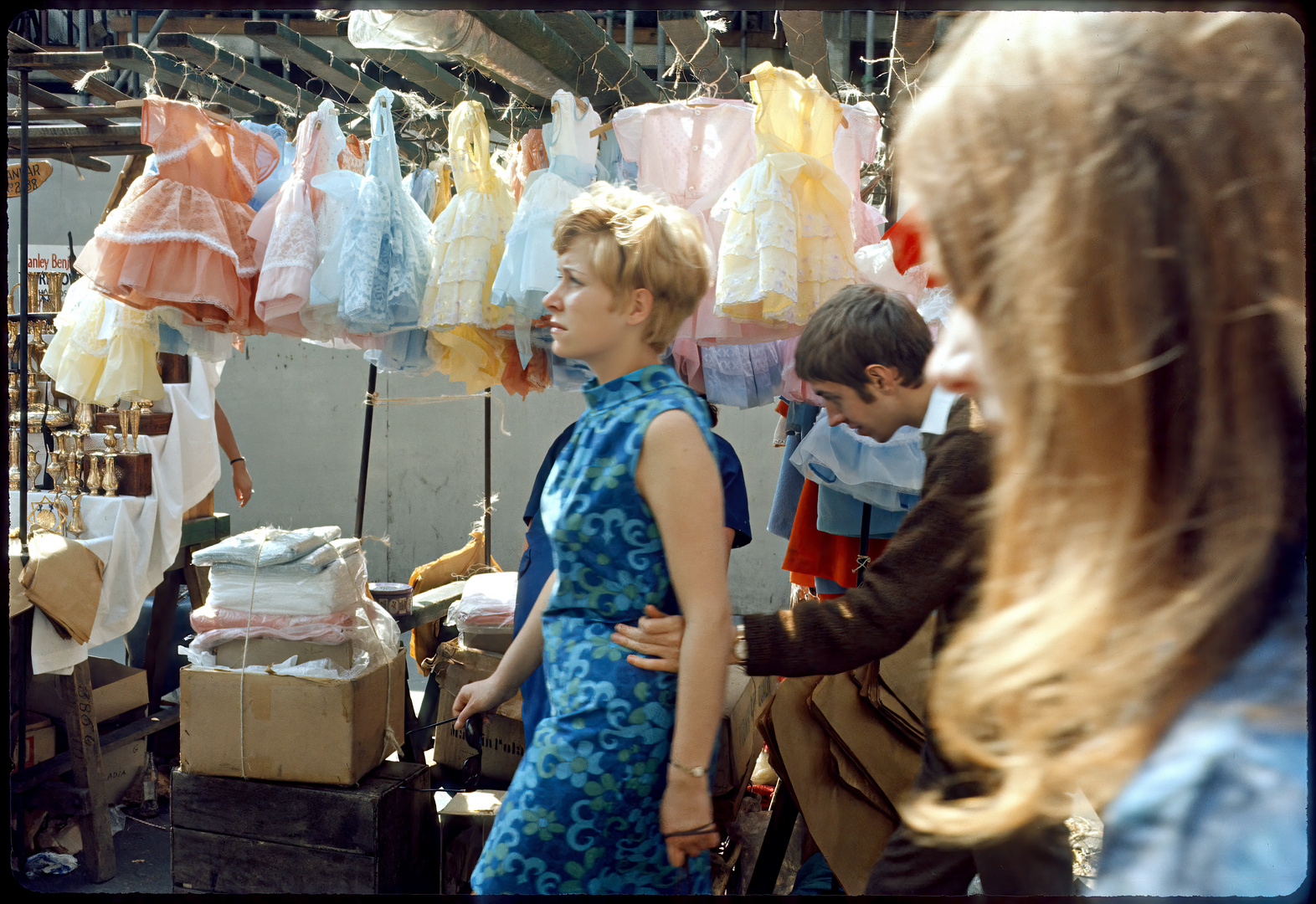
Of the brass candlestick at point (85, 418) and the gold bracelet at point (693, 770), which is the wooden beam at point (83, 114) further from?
the gold bracelet at point (693, 770)

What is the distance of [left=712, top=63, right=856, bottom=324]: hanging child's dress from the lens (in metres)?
2.37

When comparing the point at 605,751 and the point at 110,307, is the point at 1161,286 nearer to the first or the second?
the point at 605,751

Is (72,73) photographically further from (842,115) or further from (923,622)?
(923,622)

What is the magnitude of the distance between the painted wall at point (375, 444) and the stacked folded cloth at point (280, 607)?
13.2ft

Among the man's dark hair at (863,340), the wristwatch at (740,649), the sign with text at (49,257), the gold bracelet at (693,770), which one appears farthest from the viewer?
the sign with text at (49,257)

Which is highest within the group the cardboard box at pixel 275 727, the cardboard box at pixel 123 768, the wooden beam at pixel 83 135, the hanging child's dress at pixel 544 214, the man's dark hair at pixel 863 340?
the wooden beam at pixel 83 135

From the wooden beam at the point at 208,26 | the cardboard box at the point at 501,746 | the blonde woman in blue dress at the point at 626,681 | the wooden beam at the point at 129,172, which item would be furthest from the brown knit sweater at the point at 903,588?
the wooden beam at the point at 208,26

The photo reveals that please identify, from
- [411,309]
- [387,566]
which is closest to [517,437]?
[387,566]

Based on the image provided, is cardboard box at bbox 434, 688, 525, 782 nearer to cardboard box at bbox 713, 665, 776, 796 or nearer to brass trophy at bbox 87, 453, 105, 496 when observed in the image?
cardboard box at bbox 713, 665, 776, 796

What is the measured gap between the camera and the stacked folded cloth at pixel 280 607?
2.74m

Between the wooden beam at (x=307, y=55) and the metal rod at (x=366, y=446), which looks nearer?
the wooden beam at (x=307, y=55)

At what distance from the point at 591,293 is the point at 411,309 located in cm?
144

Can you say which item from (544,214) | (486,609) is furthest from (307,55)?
(486,609)

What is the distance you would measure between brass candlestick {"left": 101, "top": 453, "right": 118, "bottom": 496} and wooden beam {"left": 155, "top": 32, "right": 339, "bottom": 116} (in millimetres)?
1422
